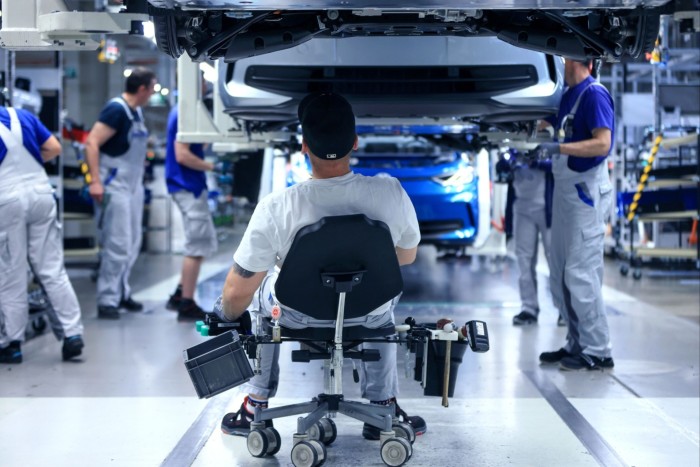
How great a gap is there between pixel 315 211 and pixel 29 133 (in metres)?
2.63

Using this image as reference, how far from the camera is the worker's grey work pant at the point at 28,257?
483 cm

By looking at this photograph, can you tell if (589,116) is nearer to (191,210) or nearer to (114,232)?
(191,210)

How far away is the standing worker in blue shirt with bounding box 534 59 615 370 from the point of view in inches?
186

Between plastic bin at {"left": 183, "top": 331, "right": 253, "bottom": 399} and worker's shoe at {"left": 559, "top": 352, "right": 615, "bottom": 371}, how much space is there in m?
2.39

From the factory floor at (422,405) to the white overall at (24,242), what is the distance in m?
0.27

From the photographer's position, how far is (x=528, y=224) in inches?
252

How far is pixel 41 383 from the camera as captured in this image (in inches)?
177

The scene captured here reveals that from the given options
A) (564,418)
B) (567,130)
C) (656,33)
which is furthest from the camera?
(567,130)

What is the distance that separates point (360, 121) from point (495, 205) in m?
5.30

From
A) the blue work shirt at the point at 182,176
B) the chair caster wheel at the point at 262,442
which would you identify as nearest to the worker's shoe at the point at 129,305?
the blue work shirt at the point at 182,176

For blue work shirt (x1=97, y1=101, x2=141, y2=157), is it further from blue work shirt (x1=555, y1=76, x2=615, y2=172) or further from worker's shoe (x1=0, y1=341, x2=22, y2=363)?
blue work shirt (x1=555, y1=76, x2=615, y2=172)

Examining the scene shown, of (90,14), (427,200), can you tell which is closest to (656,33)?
(90,14)

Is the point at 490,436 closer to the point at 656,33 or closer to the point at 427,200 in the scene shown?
the point at 656,33

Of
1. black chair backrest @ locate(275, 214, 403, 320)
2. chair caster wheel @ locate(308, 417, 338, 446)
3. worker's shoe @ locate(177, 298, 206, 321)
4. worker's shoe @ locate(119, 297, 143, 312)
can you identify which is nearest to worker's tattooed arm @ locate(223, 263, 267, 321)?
→ black chair backrest @ locate(275, 214, 403, 320)
